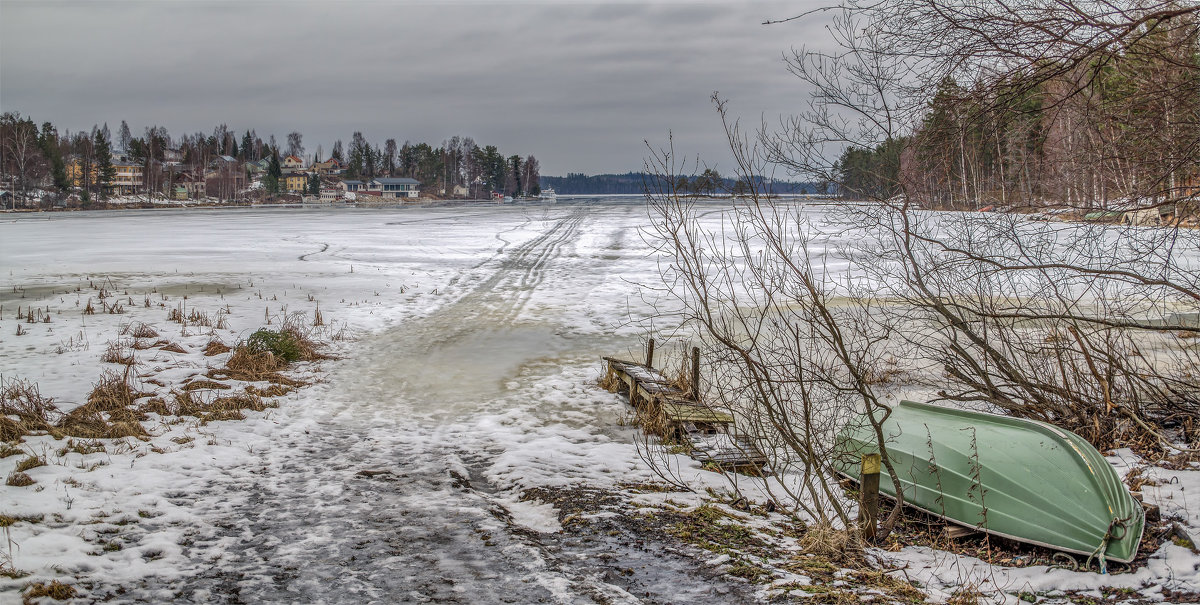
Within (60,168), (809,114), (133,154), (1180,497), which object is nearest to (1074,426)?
(1180,497)

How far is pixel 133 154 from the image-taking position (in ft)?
401

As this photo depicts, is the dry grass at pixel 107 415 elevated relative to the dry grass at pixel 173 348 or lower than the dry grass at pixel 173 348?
lower

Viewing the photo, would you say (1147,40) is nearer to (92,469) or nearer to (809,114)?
(809,114)

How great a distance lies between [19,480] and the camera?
20.5 feet

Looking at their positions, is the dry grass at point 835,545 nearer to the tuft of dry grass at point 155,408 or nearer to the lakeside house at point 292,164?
the tuft of dry grass at point 155,408

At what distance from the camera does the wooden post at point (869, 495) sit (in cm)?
547

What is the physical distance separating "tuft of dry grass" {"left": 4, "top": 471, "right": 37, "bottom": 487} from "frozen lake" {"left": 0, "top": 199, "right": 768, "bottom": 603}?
0.25m

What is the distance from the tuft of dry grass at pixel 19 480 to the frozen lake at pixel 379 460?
252 millimetres

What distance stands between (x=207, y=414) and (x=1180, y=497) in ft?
30.2

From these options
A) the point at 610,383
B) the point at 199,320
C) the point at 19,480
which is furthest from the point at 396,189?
the point at 19,480

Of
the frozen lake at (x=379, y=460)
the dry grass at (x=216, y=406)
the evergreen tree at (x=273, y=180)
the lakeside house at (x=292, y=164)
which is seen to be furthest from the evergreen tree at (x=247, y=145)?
the dry grass at (x=216, y=406)

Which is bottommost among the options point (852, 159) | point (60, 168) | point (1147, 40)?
point (852, 159)

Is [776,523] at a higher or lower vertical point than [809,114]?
lower

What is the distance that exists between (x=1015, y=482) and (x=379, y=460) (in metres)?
5.42
